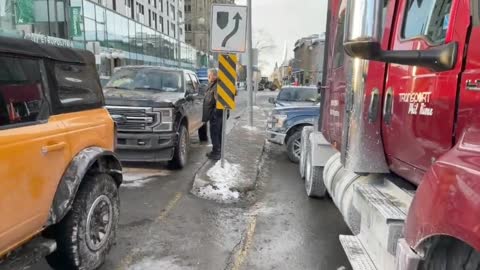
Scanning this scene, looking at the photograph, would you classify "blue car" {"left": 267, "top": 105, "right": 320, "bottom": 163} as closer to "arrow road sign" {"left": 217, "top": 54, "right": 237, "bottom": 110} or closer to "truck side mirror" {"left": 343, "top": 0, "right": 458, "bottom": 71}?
"arrow road sign" {"left": 217, "top": 54, "right": 237, "bottom": 110}

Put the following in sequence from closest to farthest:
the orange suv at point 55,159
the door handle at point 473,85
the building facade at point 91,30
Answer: the door handle at point 473,85 < the orange suv at point 55,159 < the building facade at point 91,30

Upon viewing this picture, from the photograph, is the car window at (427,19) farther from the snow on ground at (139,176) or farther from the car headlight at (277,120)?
the car headlight at (277,120)

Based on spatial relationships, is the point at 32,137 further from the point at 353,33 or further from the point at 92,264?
the point at 353,33

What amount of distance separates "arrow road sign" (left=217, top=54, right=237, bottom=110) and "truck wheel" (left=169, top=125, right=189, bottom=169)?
1127 millimetres

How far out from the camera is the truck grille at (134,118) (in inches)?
303

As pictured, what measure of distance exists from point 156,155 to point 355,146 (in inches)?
193

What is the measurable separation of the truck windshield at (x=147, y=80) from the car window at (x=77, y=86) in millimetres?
4751

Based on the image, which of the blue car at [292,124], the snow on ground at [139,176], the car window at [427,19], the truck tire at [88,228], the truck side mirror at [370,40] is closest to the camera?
the truck side mirror at [370,40]

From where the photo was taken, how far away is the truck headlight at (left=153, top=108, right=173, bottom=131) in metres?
7.78

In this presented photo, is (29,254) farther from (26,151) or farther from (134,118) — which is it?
(134,118)

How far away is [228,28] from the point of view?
7.31 metres

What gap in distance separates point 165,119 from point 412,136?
553cm

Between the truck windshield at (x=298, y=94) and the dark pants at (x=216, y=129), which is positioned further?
the truck windshield at (x=298, y=94)

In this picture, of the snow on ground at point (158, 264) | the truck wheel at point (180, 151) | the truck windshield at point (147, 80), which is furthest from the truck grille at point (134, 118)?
the snow on ground at point (158, 264)
